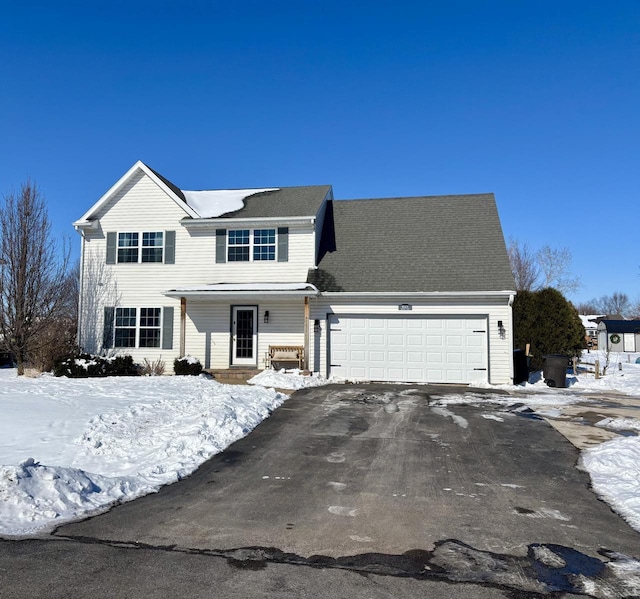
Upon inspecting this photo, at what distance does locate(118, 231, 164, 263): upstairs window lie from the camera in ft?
59.5

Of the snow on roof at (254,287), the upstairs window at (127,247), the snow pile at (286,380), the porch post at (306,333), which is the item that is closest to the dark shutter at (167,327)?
→ the snow on roof at (254,287)

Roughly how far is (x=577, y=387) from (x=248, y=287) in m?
11.5

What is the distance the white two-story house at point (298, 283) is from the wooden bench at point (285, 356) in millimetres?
318

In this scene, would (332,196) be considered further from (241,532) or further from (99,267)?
(241,532)

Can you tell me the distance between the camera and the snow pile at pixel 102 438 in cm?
523

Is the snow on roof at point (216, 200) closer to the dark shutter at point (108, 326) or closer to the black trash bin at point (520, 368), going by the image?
the dark shutter at point (108, 326)

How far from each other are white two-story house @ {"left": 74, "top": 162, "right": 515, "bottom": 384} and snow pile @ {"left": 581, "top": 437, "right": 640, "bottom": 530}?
7.91 meters

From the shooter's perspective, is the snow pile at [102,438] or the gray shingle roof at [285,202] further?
the gray shingle roof at [285,202]

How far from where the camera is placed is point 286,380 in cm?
1446

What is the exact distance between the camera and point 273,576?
373cm

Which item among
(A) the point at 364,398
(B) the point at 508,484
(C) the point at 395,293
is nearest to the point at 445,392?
(A) the point at 364,398

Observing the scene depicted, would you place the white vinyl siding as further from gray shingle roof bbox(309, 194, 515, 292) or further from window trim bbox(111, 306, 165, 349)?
gray shingle roof bbox(309, 194, 515, 292)

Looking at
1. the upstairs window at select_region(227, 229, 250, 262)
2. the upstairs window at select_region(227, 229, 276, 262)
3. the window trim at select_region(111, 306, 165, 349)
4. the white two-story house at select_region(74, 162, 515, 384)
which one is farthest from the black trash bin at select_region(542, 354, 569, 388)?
the window trim at select_region(111, 306, 165, 349)

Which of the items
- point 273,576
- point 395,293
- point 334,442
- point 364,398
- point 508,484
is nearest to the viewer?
point 273,576
